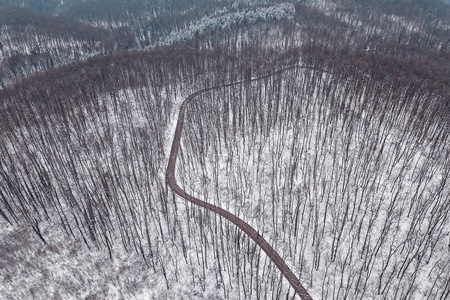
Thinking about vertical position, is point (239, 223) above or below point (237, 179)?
below

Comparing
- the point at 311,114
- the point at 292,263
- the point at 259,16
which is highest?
the point at 259,16

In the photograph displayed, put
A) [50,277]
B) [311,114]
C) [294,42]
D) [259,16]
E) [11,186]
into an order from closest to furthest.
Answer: [50,277] < [11,186] < [311,114] < [294,42] < [259,16]

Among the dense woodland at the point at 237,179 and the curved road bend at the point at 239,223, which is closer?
the curved road bend at the point at 239,223

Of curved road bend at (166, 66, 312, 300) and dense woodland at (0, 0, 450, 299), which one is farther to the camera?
dense woodland at (0, 0, 450, 299)

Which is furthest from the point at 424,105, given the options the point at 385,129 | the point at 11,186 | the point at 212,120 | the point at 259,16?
the point at 259,16

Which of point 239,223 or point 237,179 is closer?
point 239,223

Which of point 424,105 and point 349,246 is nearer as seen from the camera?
point 349,246

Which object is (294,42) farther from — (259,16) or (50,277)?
(50,277)

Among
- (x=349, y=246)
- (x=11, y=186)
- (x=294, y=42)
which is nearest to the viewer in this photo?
(x=349, y=246)
